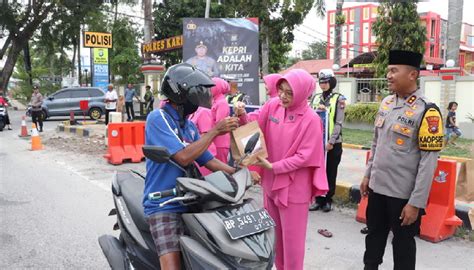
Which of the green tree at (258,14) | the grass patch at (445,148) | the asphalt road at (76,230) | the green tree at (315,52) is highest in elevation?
the green tree at (315,52)

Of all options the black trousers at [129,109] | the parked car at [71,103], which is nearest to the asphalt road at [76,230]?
the black trousers at [129,109]

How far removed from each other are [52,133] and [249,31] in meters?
8.66

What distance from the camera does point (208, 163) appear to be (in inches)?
109

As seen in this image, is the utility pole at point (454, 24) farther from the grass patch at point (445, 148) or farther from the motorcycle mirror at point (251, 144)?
→ the motorcycle mirror at point (251, 144)

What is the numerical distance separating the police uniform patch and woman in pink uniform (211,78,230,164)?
244cm

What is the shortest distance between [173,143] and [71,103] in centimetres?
1950

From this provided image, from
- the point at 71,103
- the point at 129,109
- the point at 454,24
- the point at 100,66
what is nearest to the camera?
the point at 454,24

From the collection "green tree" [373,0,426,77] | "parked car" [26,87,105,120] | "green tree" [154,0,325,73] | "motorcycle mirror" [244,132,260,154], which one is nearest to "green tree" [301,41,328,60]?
"green tree" [154,0,325,73]

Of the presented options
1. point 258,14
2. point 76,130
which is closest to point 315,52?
point 258,14

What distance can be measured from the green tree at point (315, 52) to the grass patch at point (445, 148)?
6384cm

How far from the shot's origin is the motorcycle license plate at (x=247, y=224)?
2.07 metres

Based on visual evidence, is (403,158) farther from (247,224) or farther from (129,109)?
(129,109)

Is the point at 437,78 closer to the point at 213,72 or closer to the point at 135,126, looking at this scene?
the point at 213,72

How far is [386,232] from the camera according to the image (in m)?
3.36
